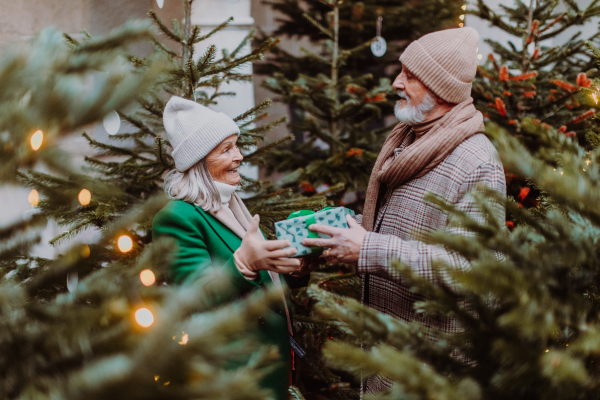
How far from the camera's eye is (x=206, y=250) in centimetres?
170

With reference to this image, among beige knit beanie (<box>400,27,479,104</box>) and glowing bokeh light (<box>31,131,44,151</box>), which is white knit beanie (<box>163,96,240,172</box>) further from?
glowing bokeh light (<box>31,131,44,151</box>)

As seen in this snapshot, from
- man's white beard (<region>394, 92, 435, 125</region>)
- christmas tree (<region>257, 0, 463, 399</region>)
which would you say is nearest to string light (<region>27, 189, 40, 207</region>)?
man's white beard (<region>394, 92, 435, 125</region>)

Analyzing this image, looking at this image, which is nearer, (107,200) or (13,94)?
(13,94)

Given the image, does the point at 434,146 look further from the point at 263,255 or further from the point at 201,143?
the point at 201,143

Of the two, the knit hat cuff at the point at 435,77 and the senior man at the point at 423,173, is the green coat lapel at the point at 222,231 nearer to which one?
the senior man at the point at 423,173

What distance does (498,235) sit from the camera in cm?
68

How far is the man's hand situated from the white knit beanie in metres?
0.57

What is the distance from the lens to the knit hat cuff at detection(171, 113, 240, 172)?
173 centimetres

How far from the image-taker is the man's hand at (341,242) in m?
1.50

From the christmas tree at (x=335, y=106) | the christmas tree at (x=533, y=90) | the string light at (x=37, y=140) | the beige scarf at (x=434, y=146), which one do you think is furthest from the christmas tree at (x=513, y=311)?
the christmas tree at (x=533, y=90)

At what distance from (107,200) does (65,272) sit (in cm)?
165

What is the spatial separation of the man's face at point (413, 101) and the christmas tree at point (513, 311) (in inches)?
39.7

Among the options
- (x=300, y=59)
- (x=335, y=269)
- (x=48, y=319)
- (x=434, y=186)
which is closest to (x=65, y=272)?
(x=48, y=319)

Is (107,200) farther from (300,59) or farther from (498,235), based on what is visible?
Answer: (300,59)
